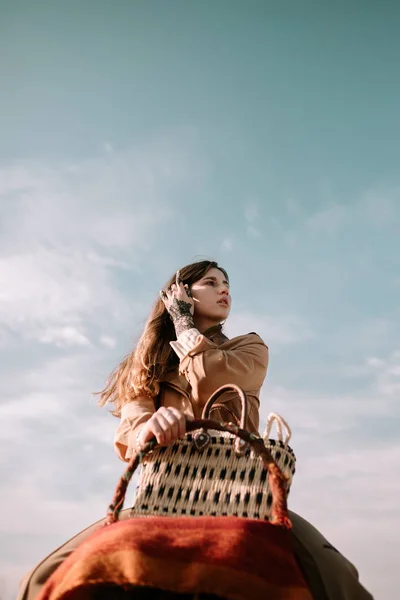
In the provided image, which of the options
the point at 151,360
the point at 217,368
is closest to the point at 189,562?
the point at 217,368

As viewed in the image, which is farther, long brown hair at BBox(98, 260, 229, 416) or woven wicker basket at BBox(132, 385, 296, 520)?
long brown hair at BBox(98, 260, 229, 416)

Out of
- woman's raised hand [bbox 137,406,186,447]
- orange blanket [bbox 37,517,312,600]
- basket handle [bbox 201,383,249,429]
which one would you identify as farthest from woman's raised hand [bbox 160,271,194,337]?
orange blanket [bbox 37,517,312,600]

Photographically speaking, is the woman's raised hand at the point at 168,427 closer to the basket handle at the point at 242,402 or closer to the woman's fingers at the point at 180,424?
the woman's fingers at the point at 180,424

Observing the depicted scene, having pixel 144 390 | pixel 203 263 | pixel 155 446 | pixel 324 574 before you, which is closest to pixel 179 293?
pixel 203 263

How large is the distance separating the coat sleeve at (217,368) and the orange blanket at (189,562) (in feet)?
4.04

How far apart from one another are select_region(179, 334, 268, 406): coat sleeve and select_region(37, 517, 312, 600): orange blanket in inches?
48.5

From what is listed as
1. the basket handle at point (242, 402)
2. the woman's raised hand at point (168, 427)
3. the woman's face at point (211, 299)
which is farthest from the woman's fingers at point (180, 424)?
the woman's face at point (211, 299)

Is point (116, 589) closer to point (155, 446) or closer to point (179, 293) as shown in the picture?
point (155, 446)

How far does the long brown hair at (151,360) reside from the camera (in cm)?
394

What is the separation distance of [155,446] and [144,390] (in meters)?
1.10

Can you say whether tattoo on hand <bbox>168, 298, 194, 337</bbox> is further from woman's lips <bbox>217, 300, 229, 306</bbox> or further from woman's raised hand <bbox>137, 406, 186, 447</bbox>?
woman's raised hand <bbox>137, 406, 186, 447</bbox>

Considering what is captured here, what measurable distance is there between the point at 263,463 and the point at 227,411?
38.9 inches

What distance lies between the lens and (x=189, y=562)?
6.93 feet

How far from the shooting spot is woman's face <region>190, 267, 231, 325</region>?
14.1 ft
